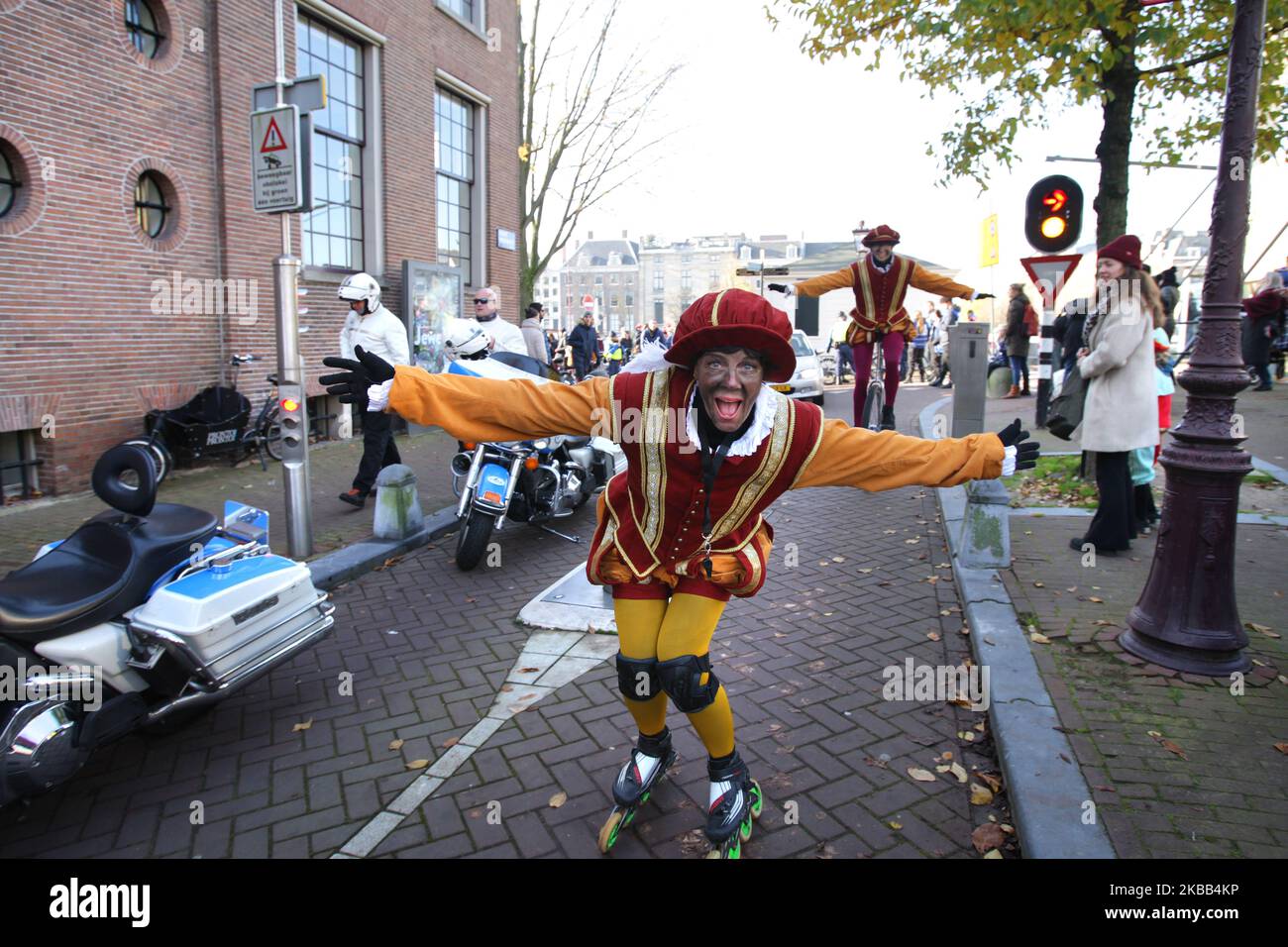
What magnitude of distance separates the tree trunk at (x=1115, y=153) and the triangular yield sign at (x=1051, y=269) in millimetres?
661

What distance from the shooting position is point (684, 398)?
277 centimetres

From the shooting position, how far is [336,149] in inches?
479

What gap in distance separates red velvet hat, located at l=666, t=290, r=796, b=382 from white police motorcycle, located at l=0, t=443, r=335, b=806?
2098mm

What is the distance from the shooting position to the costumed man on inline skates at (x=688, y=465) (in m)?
2.74

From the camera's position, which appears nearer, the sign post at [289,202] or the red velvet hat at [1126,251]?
the red velvet hat at [1126,251]

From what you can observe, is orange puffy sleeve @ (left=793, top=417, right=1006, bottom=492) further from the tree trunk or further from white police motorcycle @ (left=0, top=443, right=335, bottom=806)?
the tree trunk

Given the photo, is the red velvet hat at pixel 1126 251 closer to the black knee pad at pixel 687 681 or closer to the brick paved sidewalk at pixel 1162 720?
the brick paved sidewalk at pixel 1162 720

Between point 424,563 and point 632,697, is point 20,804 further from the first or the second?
point 424,563

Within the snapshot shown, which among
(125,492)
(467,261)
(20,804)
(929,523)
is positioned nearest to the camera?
(20,804)

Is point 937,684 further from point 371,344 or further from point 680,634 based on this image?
point 371,344

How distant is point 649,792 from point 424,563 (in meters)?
3.54

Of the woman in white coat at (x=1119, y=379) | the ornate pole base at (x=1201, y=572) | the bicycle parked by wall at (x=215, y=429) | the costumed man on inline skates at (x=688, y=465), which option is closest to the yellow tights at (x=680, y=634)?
the costumed man on inline skates at (x=688, y=465)

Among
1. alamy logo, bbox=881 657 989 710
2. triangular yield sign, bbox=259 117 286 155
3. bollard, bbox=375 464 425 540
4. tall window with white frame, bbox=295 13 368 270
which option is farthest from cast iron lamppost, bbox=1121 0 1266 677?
tall window with white frame, bbox=295 13 368 270
